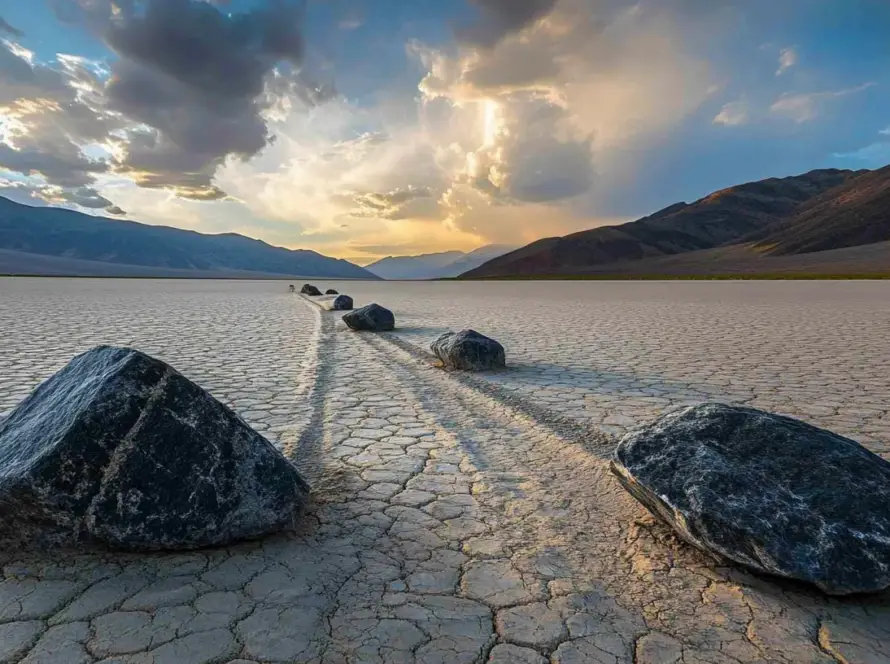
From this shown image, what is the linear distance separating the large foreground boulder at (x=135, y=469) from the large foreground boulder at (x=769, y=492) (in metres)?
1.96

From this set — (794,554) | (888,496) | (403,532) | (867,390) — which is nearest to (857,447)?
(888,496)

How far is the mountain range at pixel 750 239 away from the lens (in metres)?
91.9

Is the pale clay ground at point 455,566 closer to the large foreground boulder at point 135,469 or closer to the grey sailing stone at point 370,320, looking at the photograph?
the large foreground boulder at point 135,469

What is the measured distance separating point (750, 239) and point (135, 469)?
142 metres

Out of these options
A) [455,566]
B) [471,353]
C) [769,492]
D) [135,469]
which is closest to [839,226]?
[471,353]

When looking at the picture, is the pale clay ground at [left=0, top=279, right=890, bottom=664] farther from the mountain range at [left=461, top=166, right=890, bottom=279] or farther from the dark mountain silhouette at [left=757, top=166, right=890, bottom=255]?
the dark mountain silhouette at [left=757, top=166, right=890, bottom=255]

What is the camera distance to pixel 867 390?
6.43m

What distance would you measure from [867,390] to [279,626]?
6914 mm

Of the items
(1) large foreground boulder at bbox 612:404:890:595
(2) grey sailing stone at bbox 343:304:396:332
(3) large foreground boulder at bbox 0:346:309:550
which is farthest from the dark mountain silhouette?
(3) large foreground boulder at bbox 0:346:309:550

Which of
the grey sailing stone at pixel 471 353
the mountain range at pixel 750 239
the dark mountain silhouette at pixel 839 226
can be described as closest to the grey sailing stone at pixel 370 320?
the grey sailing stone at pixel 471 353

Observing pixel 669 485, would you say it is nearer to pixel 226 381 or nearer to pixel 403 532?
pixel 403 532

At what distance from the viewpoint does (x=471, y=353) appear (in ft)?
25.3

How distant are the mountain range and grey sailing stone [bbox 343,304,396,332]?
75.1m

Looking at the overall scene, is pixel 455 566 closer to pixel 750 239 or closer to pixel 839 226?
pixel 839 226
